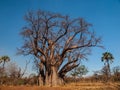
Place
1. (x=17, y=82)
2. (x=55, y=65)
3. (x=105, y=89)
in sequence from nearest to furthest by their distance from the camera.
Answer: (x=105, y=89) < (x=55, y=65) < (x=17, y=82)

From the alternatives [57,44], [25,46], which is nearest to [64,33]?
[57,44]

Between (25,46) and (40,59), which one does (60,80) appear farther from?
(25,46)

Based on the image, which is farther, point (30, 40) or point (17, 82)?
point (17, 82)

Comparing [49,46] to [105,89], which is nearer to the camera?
[105,89]

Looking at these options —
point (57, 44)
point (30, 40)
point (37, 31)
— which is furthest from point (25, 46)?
point (57, 44)

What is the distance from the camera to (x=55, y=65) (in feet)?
75.5

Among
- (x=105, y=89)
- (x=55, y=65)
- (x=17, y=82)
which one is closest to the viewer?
(x=105, y=89)

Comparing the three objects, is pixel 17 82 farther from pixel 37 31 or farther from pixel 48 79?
pixel 37 31

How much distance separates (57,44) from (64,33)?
1711mm

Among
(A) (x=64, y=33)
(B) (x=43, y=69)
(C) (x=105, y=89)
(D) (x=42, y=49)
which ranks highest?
(A) (x=64, y=33)

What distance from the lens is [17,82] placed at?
27.5 metres

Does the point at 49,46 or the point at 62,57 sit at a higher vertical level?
the point at 49,46

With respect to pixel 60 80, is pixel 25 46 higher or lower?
higher

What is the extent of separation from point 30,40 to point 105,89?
1250 cm
